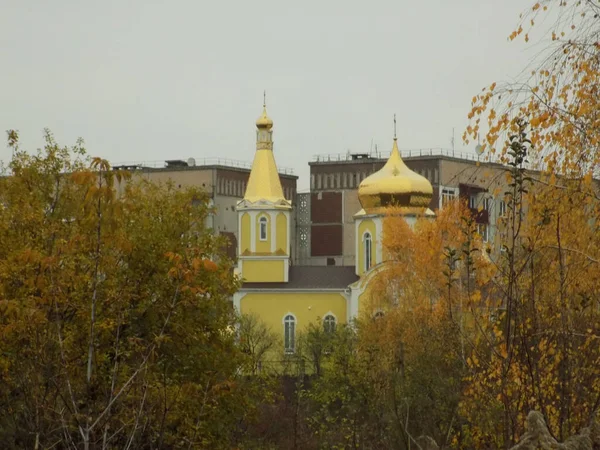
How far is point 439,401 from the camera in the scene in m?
22.1

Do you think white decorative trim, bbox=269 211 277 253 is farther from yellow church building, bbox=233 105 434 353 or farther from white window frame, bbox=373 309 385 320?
white window frame, bbox=373 309 385 320

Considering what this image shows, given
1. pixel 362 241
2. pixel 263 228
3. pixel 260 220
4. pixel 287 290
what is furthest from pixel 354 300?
pixel 260 220

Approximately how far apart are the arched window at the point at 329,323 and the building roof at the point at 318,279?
3.62ft

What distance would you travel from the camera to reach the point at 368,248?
53.8 m

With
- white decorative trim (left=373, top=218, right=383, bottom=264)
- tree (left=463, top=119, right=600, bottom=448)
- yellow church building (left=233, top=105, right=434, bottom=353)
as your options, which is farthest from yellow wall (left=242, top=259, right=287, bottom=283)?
tree (left=463, top=119, right=600, bottom=448)

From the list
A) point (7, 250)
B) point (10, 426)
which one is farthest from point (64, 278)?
point (7, 250)

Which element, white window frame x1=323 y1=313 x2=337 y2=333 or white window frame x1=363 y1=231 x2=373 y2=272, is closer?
white window frame x1=323 y1=313 x2=337 y2=333

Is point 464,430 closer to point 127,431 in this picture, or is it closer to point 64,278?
point 127,431

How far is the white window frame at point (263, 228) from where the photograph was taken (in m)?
54.7

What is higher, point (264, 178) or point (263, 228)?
point (264, 178)

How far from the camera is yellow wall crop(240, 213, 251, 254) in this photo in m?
54.7

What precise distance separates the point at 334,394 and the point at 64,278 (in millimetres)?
20969

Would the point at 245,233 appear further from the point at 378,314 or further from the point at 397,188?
the point at 378,314

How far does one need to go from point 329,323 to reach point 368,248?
3.09m
